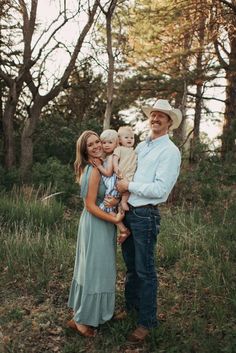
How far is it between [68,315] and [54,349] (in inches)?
24.2

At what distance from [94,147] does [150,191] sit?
0.67 meters

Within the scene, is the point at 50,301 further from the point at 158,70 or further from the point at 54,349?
the point at 158,70

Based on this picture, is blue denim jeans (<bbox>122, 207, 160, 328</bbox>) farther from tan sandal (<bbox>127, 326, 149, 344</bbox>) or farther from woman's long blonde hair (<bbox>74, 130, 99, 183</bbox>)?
woman's long blonde hair (<bbox>74, 130, 99, 183</bbox>)

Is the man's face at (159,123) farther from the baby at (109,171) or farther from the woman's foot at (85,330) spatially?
the woman's foot at (85,330)

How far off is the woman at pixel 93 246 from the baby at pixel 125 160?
18 centimetres

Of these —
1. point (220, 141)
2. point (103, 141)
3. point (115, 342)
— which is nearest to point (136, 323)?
point (115, 342)

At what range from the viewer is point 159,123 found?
380 centimetres

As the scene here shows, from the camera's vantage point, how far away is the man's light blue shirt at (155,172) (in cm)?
360

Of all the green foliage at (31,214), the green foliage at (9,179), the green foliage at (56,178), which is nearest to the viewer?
the green foliage at (31,214)

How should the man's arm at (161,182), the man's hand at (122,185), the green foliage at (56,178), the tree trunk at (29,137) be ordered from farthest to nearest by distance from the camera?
the tree trunk at (29,137) < the green foliage at (56,178) < the man's hand at (122,185) < the man's arm at (161,182)

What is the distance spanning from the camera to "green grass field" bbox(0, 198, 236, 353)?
4113 mm

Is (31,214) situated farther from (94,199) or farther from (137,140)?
(137,140)

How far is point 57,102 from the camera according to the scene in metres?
16.3

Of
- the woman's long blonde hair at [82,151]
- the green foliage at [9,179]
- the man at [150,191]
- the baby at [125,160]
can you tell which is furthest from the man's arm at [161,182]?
the green foliage at [9,179]
